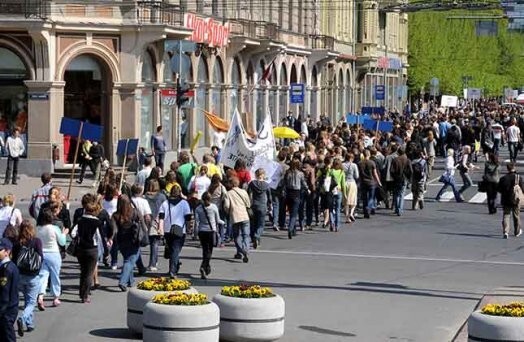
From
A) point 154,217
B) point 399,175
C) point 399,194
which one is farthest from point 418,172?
point 154,217

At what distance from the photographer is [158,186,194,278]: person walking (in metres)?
20.7

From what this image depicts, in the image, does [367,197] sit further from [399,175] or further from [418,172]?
[418,172]

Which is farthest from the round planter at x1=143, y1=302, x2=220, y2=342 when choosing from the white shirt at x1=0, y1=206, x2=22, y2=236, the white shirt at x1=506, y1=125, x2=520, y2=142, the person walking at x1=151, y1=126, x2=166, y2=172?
the white shirt at x1=506, y1=125, x2=520, y2=142

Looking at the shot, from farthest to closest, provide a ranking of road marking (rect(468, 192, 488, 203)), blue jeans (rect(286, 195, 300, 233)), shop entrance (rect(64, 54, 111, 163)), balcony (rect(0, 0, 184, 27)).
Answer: shop entrance (rect(64, 54, 111, 163)) → balcony (rect(0, 0, 184, 27)) → road marking (rect(468, 192, 488, 203)) → blue jeans (rect(286, 195, 300, 233))

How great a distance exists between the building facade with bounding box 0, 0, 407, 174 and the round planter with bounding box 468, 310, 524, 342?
2671 cm

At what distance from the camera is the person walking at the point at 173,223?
2069 centimetres

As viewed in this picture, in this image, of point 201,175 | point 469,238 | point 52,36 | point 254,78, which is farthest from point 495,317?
point 254,78

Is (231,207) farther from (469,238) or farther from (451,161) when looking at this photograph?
(451,161)

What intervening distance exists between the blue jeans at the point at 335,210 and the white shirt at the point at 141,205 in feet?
27.7

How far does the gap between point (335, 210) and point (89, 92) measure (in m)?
16.6

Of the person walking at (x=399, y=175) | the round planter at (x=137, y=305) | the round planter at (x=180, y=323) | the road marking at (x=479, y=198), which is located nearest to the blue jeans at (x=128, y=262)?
the round planter at (x=137, y=305)

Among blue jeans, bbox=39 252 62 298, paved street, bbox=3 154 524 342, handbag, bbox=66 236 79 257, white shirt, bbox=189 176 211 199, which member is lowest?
paved street, bbox=3 154 524 342

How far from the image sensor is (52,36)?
41.5 meters

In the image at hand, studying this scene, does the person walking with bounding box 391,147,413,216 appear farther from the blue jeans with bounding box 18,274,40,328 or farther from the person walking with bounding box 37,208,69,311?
the blue jeans with bounding box 18,274,40,328
